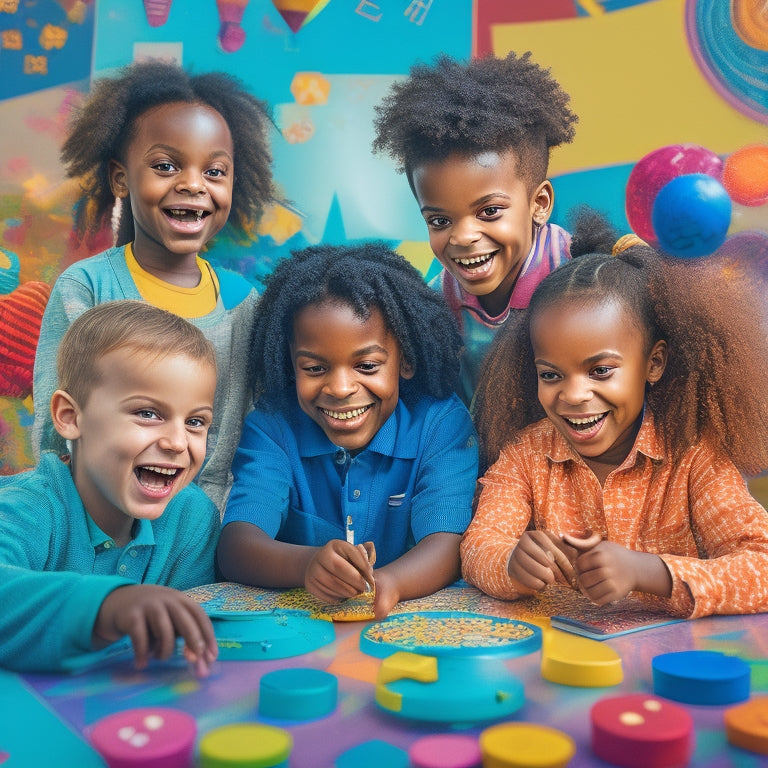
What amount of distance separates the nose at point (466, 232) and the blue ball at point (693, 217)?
264mm

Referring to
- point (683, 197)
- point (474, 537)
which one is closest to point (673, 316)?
point (683, 197)

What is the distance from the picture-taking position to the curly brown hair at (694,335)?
3.35 feet

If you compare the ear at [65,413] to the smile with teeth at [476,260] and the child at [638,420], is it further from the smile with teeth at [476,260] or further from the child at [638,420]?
the smile with teeth at [476,260]

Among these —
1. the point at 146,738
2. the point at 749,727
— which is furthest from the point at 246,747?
the point at 749,727

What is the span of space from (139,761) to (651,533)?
0.66 metres

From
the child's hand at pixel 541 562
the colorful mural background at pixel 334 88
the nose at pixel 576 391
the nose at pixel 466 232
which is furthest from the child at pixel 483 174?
the child's hand at pixel 541 562

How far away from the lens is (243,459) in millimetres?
1169

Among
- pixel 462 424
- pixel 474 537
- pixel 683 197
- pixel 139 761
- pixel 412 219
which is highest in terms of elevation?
pixel 412 219

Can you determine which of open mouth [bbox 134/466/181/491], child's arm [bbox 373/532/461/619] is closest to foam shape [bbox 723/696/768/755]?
child's arm [bbox 373/532/461/619]

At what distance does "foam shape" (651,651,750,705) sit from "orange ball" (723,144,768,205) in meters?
1.09

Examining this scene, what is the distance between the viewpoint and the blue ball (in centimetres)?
116

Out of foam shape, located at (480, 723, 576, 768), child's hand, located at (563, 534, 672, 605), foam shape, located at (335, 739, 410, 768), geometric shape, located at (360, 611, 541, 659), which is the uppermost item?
child's hand, located at (563, 534, 672, 605)

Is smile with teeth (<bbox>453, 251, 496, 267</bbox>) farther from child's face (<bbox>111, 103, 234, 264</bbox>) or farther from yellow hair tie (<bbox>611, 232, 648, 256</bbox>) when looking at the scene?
child's face (<bbox>111, 103, 234, 264</bbox>)

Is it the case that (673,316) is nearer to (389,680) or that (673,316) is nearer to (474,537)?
(474,537)
